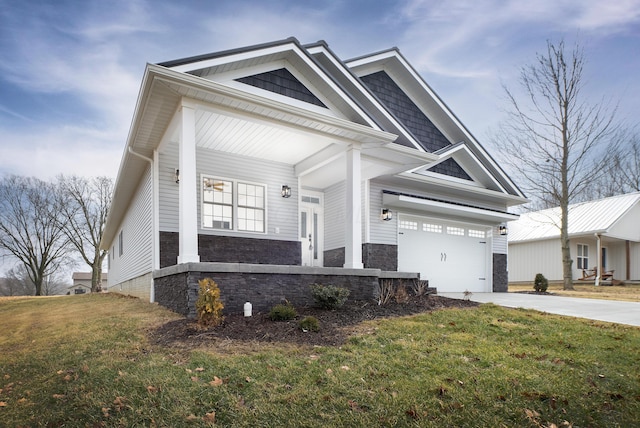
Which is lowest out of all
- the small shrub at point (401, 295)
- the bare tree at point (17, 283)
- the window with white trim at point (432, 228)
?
the bare tree at point (17, 283)

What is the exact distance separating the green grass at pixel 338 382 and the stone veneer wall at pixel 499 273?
8.79m

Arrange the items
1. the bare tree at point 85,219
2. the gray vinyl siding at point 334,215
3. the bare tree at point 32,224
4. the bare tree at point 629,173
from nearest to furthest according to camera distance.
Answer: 1. the gray vinyl siding at point 334,215
2. the bare tree at point 629,173
3. the bare tree at point 32,224
4. the bare tree at point 85,219

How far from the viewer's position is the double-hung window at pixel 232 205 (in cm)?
1012

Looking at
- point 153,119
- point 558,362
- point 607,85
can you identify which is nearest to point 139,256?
point 153,119

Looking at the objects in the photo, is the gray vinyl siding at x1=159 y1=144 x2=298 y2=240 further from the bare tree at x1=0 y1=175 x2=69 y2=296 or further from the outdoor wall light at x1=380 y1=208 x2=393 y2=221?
the bare tree at x1=0 y1=175 x2=69 y2=296

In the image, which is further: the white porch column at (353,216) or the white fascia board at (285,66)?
the white porch column at (353,216)

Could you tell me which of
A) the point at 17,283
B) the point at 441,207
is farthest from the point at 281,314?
the point at 17,283

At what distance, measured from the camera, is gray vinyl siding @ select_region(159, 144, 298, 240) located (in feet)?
31.2

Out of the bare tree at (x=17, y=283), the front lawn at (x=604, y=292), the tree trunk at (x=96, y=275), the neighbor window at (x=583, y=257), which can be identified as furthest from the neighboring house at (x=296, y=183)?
the bare tree at (x=17, y=283)

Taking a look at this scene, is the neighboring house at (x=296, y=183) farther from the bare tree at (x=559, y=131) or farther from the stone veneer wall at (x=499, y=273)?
the bare tree at (x=559, y=131)

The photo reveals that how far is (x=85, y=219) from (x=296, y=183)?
26318 millimetres

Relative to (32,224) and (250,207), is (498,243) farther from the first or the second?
(32,224)

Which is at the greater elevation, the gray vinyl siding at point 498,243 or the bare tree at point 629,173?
the bare tree at point 629,173

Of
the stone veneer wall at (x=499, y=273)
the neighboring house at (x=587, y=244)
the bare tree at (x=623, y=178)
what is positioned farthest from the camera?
the bare tree at (x=623, y=178)
